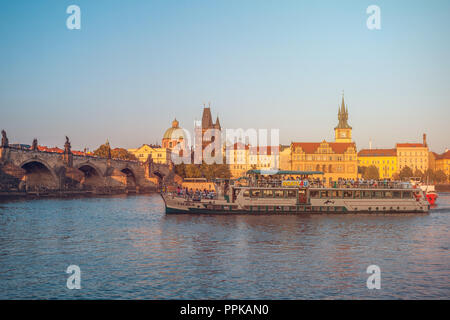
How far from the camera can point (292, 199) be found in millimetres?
60000

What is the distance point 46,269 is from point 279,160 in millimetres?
160856

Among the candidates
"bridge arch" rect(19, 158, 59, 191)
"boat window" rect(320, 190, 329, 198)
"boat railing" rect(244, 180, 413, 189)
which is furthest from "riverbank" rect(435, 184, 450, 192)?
"bridge arch" rect(19, 158, 59, 191)

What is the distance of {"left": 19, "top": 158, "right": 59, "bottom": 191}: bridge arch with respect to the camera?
314 ft

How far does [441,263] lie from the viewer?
30.8m

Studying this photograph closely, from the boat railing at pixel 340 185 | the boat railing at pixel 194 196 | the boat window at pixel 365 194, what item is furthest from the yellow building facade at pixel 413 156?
the boat railing at pixel 194 196

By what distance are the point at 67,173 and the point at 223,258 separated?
262 ft

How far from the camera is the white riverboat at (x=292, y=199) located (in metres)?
59.2

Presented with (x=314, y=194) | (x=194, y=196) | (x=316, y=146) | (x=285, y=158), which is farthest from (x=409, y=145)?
(x=194, y=196)

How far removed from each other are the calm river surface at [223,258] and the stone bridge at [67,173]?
3563cm

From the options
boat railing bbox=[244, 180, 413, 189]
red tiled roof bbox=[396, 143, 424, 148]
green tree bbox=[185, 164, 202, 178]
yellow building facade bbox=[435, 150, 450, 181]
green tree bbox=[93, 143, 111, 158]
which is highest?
red tiled roof bbox=[396, 143, 424, 148]

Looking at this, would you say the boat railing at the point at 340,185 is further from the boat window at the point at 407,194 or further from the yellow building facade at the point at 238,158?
the yellow building facade at the point at 238,158

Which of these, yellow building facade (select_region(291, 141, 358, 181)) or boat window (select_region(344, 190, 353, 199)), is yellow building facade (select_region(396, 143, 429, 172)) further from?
boat window (select_region(344, 190, 353, 199))
